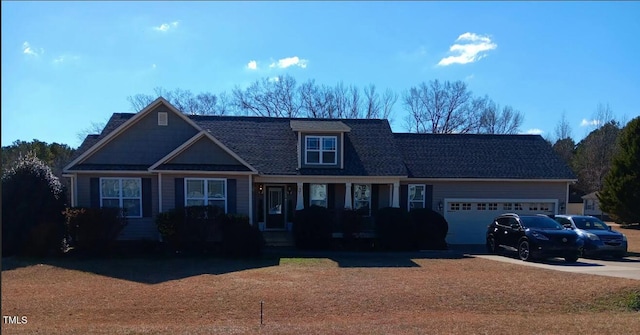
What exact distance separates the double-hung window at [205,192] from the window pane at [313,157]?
14.8 ft

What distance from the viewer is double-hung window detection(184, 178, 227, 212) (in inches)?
709

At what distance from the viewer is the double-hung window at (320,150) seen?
21062 mm

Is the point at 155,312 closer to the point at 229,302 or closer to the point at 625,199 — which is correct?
the point at 229,302

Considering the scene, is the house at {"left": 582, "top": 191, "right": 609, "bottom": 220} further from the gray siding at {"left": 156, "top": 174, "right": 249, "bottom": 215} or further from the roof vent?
the roof vent

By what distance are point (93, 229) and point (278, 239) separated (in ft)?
24.5

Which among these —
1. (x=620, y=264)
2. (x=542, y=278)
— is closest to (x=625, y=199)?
(x=620, y=264)

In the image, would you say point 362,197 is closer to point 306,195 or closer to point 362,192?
point 362,192

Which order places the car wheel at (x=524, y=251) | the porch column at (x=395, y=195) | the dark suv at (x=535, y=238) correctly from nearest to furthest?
the dark suv at (x=535, y=238) < the car wheel at (x=524, y=251) < the porch column at (x=395, y=195)

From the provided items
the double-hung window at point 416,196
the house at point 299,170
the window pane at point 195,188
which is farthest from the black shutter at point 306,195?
the window pane at point 195,188

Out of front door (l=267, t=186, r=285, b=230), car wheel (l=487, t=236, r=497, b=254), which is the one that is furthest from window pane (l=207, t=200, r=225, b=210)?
car wheel (l=487, t=236, r=497, b=254)

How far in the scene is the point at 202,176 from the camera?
1797 cm

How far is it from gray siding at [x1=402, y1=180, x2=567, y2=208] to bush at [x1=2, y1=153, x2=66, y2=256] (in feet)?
49.5

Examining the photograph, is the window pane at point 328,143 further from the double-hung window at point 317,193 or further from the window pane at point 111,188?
the window pane at point 111,188

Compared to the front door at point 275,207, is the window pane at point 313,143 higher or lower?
higher
